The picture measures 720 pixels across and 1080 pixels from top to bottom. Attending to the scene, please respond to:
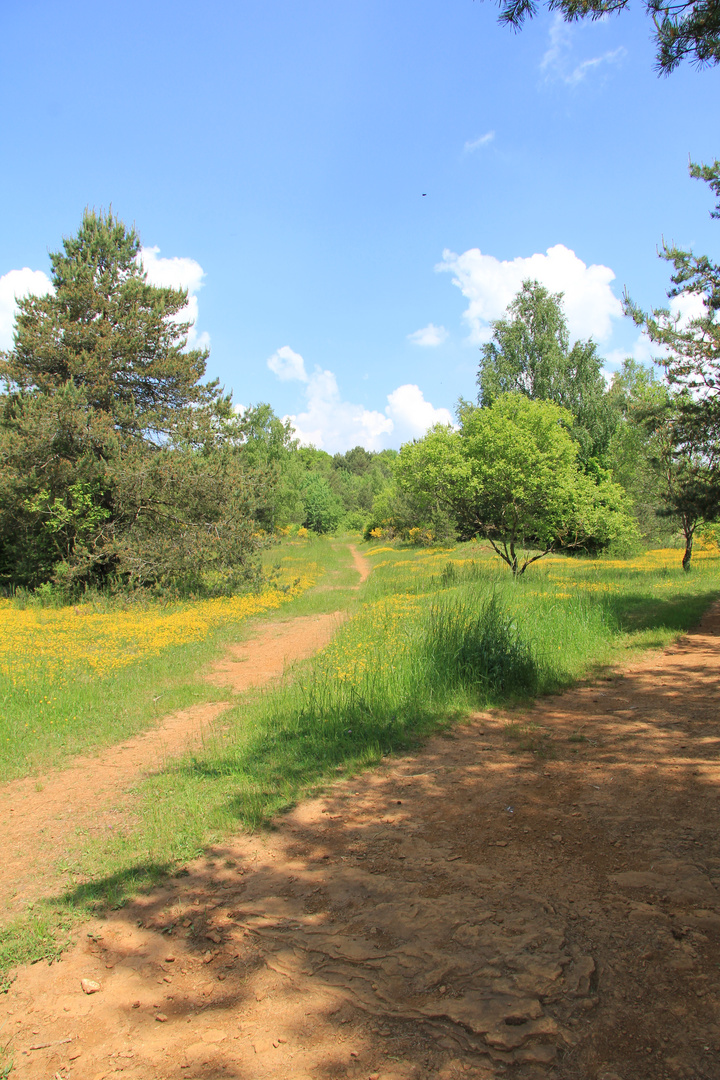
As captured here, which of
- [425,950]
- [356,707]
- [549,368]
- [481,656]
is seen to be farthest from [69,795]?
[549,368]

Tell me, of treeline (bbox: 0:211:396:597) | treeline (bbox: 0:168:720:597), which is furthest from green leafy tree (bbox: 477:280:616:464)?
treeline (bbox: 0:211:396:597)

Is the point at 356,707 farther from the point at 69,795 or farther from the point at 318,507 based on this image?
the point at 318,507

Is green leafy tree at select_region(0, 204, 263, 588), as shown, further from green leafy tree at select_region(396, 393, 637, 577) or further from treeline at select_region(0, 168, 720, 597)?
green leafy tree at select_region(396, 393, 637, 577)

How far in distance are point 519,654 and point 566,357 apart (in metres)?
31.7

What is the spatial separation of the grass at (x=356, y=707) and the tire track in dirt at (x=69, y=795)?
220 mm

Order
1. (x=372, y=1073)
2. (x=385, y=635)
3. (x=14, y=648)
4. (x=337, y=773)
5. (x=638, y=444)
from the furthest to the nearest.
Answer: (x=638, y=444) < (x=14, y=648) < (x=385, y=635) < (x=337, y=773) < (x=372, y=1073)

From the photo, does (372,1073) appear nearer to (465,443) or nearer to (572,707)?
(572,707)

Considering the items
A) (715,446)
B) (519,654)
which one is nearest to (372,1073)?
(519,654)

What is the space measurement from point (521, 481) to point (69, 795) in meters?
14.3

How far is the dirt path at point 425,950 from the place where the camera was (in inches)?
95.1

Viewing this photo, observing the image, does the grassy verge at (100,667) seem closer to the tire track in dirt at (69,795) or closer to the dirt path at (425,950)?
the tire track in dirt at (69,795)

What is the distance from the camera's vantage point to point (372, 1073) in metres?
2.32

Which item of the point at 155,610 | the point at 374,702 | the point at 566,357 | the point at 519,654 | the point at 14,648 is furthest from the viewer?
the point at 566,357

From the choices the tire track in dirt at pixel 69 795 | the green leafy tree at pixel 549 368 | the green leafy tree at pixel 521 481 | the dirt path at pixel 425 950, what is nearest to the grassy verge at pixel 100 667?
the tire track in dirt at pixel 69 795
